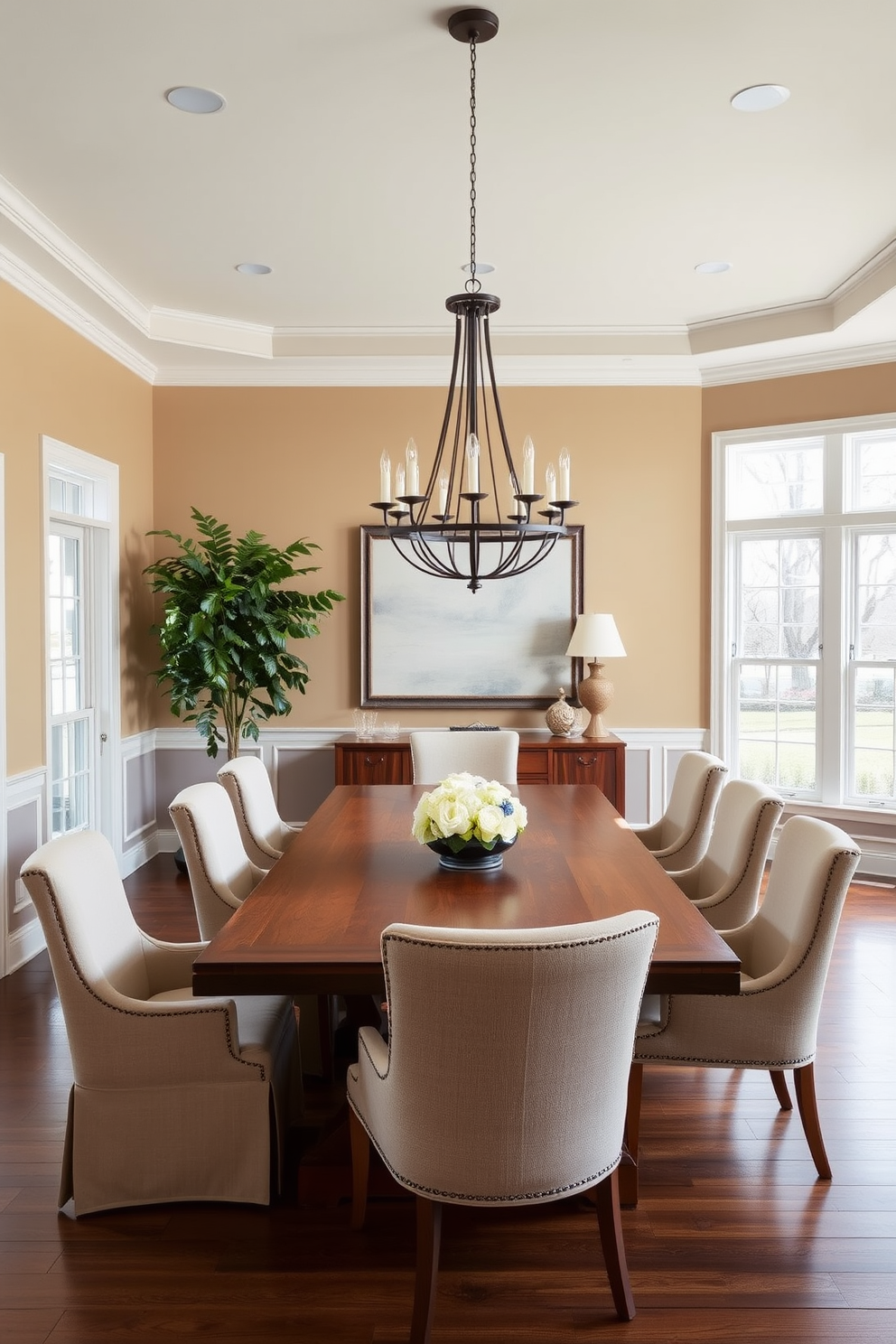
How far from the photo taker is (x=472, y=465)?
2689mm

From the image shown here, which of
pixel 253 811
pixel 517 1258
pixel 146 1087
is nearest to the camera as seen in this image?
pixel 517 1258

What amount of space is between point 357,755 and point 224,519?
170cm

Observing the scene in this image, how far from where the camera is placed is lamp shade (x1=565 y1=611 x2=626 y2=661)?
18.5 ft

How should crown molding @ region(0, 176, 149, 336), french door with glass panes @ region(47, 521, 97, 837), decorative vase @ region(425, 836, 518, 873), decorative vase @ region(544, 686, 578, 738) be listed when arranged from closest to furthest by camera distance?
decorative vase @ region(425, 836, 518, 873) < crown molding @ region(0, 176, 149, 336) < french door with glass panes @ region(47, 521, 97, 837) < decorative vase @ region(544, 686, 578, 738)

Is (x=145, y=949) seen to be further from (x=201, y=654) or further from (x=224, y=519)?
(x=224, y=519)

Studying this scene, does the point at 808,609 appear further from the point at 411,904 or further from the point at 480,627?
the point at 411,904

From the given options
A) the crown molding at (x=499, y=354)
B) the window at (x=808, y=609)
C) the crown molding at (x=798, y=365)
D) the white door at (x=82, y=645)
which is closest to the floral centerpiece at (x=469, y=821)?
the white door at (x=82, y=645)

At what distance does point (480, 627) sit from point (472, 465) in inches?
133

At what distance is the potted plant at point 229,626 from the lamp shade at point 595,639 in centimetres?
139

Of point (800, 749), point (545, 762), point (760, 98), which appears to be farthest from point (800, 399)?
point (760, 98)

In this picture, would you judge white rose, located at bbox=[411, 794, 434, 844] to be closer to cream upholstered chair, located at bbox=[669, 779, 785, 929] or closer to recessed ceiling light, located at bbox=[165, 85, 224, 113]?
cream upholstered chair, located at bbox=[669, 779, 785, 929]

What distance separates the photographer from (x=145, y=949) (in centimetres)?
272

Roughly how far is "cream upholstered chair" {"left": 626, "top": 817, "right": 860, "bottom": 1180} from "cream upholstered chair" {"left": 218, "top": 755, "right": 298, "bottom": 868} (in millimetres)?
1643

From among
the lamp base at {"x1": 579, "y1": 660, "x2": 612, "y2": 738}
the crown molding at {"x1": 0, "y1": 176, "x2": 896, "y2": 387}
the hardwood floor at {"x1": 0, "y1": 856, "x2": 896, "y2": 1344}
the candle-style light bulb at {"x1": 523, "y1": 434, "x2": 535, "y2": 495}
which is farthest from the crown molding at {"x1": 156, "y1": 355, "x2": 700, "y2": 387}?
the hardwood floor at {"x1": 0, "y1": 856, "x2": 896, "y2": 1344}
